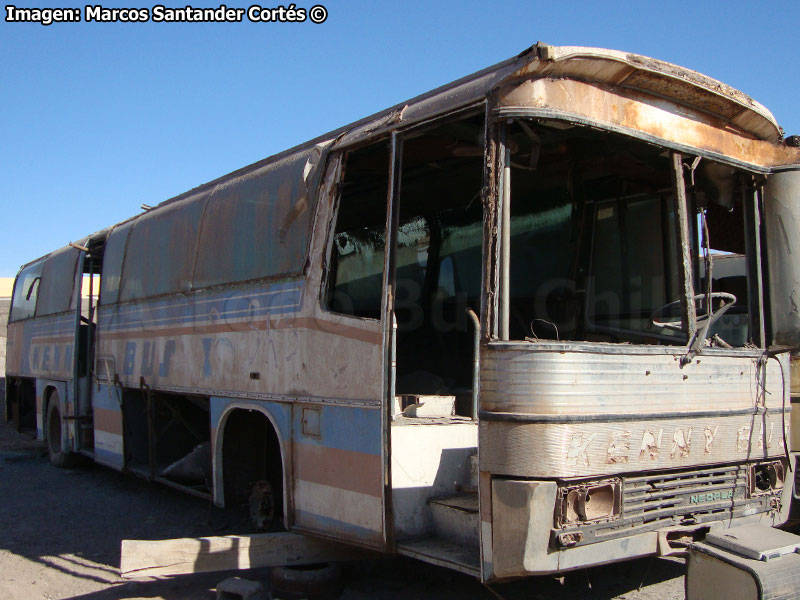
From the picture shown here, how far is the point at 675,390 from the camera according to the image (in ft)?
13.7

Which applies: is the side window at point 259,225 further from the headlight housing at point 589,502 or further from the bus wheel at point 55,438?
the bus wheel at point 55,438

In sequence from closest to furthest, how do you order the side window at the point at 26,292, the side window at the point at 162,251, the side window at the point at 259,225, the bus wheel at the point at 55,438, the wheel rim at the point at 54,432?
the side window at the point at 259,225, the side window at the point at 162,251, the bus wheel at the point at 55,438, the wheel rim at the point at 54,432, the side window at the point at 26,292

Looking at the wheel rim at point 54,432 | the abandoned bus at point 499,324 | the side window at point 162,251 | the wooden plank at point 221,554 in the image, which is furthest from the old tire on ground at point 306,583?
the wheel rim at point 54,432

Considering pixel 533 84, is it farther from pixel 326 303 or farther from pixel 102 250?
pixel 102 250

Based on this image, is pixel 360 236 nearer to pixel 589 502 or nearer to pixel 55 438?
pixel 589 502

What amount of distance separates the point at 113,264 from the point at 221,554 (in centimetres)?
457

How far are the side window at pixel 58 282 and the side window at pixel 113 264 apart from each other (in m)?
1.10

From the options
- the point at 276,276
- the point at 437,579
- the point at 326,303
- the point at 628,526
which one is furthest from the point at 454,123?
the point at 437,579

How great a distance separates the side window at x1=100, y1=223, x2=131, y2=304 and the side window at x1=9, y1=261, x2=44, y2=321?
2971 mm

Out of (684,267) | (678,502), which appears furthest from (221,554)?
(684,267)

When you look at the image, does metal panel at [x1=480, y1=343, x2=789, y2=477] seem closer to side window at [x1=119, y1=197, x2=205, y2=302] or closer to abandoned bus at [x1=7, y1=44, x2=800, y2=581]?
abandoned bus at [x1=7, y1=44, x2=800, y2=581]

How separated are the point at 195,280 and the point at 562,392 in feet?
13.0

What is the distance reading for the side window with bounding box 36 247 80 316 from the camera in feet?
32.3

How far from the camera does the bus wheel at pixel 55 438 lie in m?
10.3
